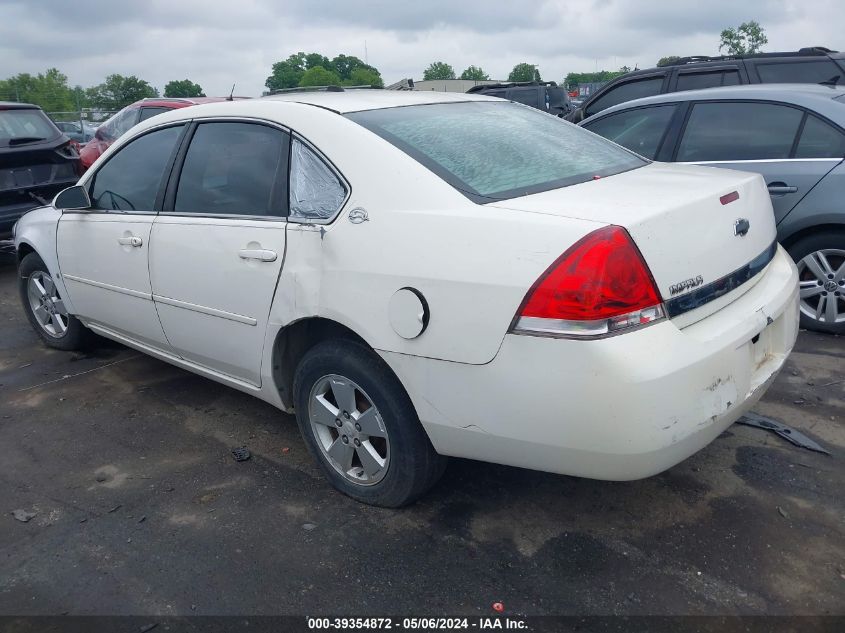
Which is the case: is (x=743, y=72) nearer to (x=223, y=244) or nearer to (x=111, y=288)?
(x=223, y=244)

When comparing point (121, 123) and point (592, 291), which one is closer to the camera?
point (592, 291)

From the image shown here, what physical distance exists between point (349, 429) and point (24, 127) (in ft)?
22.8

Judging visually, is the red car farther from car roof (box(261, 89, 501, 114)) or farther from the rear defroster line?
the rear defroster line

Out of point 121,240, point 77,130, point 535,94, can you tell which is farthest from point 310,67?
point 121,240

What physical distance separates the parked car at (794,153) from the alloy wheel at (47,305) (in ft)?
14.5

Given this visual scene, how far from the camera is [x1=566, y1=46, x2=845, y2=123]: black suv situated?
723cm

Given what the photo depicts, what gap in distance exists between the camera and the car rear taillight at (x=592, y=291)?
225cm

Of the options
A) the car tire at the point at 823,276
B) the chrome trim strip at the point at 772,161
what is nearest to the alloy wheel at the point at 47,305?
the chrome trim strip at the point at 772,161

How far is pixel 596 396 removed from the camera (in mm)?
2234

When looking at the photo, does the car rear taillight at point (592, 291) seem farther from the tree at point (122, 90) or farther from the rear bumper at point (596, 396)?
the tree at point (122, 90)

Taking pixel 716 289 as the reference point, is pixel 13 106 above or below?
above

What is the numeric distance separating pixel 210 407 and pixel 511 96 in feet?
40.3

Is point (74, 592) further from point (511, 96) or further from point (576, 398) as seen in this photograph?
point (511, 96)

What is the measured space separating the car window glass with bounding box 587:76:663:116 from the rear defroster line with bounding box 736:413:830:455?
5.49 metres
